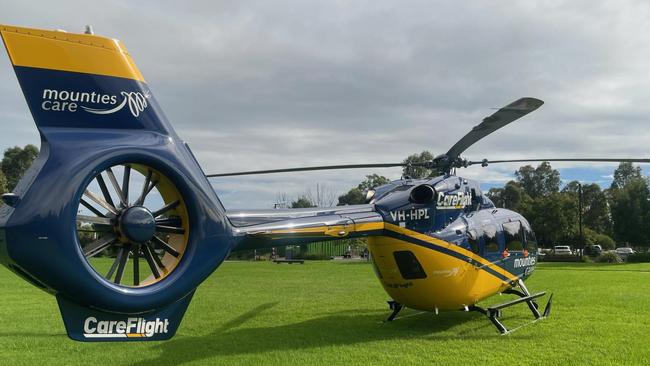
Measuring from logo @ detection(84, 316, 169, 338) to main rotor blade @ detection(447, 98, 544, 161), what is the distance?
5976 mm

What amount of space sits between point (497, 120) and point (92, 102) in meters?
6.27

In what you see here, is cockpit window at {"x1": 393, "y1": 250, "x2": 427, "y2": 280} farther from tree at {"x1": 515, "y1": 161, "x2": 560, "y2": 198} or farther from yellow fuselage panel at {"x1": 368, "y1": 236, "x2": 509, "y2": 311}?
tree at {"x1": 515, "y1": 161, "x2": 560, "y2": 198}

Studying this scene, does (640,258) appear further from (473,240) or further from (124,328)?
(124,328)

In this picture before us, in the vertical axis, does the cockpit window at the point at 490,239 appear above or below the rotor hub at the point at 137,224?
below

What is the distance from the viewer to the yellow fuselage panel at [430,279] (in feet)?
29.9

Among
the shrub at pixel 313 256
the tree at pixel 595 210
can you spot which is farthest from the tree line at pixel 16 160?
the tree at pixel 595 210

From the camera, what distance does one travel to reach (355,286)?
60.4 ft

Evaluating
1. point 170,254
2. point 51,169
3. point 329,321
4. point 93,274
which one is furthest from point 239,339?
point 51,169

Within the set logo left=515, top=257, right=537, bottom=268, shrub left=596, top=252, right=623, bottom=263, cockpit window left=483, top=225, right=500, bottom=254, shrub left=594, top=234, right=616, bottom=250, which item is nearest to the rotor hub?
cockpit window left=483, top=225, right=500, bottom=254

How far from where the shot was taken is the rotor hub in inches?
197

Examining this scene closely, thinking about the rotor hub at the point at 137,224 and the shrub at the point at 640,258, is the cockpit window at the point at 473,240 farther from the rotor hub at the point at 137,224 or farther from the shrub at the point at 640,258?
the shrub at the point at 640,258

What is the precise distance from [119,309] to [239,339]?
455 centimetres

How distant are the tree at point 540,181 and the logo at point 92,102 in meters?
113

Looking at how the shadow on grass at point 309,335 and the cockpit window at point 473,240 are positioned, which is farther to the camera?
the cockpit window at point 473,240
